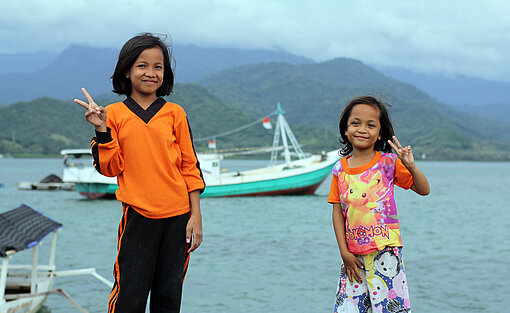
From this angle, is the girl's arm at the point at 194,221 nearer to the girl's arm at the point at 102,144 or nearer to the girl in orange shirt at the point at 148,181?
the girl in orange shirt at the point at 148,181

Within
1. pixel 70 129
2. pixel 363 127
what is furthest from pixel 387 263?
pixel 70 129

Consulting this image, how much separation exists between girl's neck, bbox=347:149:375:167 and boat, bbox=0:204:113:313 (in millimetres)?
4679

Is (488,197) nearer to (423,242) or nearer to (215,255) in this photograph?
(423,242)

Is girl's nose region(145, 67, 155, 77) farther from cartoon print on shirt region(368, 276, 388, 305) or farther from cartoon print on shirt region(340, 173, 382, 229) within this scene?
cartoon print on shirt region(368, 276, 388, 305)

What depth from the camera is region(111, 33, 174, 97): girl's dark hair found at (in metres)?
2.95

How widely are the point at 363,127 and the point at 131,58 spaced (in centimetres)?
133

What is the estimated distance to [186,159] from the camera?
296 centimetres

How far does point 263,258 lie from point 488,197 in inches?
1543

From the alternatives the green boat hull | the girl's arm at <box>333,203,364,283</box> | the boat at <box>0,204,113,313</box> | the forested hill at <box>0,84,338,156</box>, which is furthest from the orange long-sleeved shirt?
the forested hill at <box>0,84,338,156</box>

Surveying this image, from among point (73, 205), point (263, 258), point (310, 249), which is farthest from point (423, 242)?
point (73, 205)

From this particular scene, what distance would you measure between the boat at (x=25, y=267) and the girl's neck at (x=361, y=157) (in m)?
4.68

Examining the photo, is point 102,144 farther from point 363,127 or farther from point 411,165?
point 411,165

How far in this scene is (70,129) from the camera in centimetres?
12644

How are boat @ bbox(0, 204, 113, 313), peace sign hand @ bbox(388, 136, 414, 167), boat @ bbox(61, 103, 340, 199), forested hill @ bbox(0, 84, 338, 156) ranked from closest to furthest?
peace sign hand @ bbox(388, 136, 414, 167) → boat @ bbox(0, 204, 113, 313) → boat @ bbox(61, 103, 340, 199) → forested hill @ bbox(0, 84, 338, 156)
